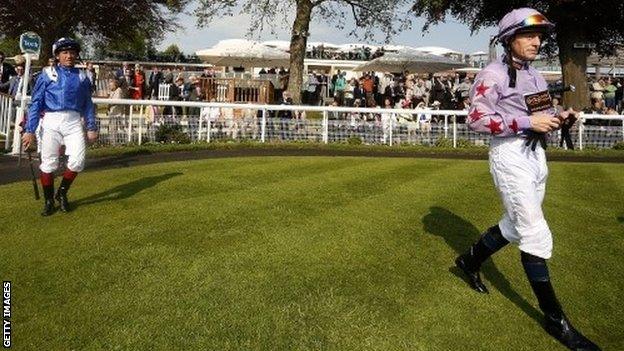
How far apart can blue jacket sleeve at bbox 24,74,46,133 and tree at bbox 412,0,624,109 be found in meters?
17.2

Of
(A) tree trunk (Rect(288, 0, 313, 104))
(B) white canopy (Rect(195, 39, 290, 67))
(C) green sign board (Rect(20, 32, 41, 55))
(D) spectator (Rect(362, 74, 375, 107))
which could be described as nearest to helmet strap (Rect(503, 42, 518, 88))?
(C) green sign board (Rect(20, 32, 41, 55))

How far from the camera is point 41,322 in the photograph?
3613 millimetres

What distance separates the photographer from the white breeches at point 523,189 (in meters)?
4.02

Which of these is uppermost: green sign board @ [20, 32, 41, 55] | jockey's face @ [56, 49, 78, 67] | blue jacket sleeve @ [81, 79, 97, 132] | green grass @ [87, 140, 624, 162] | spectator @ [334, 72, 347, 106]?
green sign board @ [20, 32, 41, 55]

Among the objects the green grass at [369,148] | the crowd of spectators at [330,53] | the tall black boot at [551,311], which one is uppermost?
the crowd of spectators at [330,53]

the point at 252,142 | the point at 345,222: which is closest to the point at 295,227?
the point at 345,222

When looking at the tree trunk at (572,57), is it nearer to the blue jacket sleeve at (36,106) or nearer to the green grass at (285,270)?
the green grass at (285,270)

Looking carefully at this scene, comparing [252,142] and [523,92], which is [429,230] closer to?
[523,92]

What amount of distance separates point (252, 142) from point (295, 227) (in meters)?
9.74

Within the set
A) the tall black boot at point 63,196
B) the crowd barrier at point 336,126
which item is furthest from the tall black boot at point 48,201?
the crowd barrier at point 336,126

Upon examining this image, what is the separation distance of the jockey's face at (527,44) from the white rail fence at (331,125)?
11.6 metres

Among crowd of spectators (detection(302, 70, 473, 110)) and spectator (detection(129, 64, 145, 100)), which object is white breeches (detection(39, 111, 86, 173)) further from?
spectator (detection(129, 64, 145, 100))

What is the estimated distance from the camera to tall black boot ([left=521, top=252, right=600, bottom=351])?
3.66 metres

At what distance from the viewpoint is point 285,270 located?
466 cm
